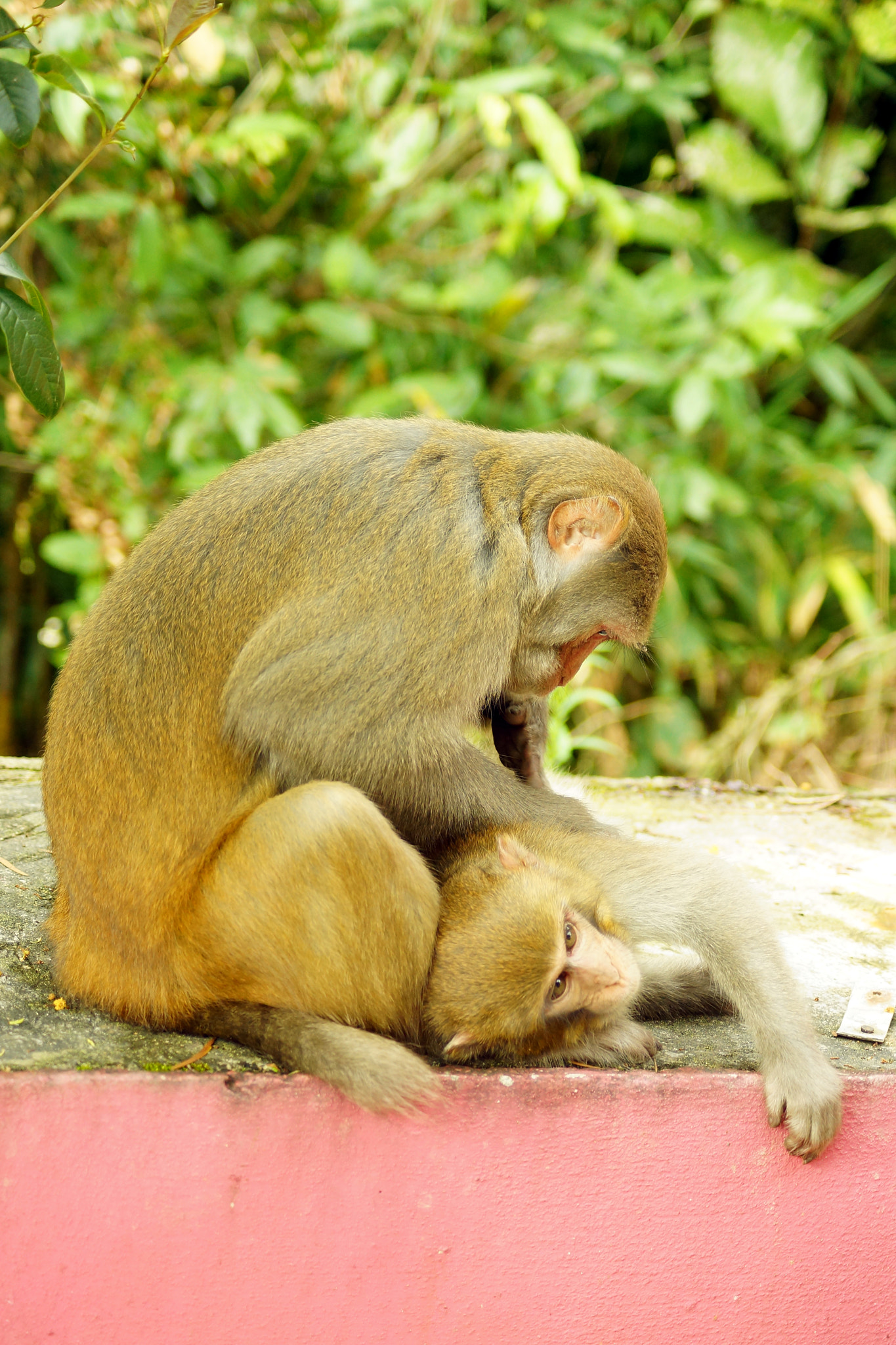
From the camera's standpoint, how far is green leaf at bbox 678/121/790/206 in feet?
18.4

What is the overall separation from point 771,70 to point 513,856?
480cm

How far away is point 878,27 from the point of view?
542 cm

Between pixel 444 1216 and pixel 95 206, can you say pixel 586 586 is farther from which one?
pixel 95 206

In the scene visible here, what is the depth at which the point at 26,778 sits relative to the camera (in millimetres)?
3693

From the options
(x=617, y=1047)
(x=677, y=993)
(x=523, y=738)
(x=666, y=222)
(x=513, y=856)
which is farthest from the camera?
(x=666, y=222)

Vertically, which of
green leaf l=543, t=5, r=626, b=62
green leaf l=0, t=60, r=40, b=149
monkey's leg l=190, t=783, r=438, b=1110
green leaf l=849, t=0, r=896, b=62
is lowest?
monkey's leg l=190, t=783, r=438, b=1110

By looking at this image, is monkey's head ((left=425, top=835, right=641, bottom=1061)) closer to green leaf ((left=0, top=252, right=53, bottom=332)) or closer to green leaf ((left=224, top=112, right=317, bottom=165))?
green leaf ((left=0, top=252, right=53, bottom=332))

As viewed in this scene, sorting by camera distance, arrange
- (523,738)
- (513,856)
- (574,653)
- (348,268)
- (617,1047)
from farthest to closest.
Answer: (348,268), (523,738), (574,653), (513,856), (617,1047)

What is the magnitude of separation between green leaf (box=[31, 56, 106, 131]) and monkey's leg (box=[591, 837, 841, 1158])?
169 cm

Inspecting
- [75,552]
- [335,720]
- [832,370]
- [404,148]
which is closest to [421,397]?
[404,148]

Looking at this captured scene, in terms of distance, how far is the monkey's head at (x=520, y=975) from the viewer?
206 centimetres

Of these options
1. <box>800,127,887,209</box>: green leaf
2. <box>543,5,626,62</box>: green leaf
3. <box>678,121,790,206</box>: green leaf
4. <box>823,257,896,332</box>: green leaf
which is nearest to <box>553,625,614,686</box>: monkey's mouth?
<box>543,5,626,62</box>: green leaf

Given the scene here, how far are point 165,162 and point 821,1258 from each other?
4663 mm

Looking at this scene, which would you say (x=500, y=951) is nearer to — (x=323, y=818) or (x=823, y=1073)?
(x=323, y=818)
